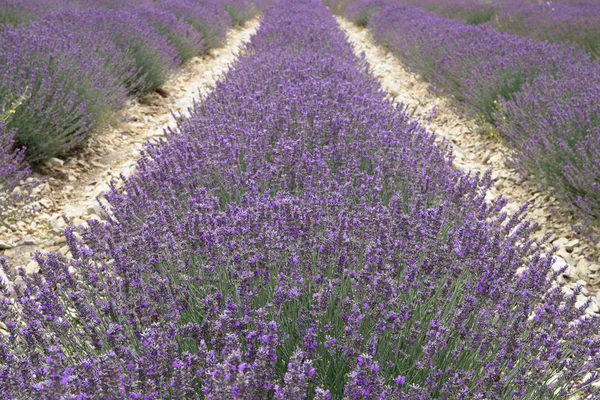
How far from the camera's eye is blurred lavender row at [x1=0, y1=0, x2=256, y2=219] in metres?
3.85

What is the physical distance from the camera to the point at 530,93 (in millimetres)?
4379

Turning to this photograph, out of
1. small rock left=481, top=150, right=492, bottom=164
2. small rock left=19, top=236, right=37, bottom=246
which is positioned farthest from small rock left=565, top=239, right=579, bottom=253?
small rock left=19, top=236, right=37, bottom=246

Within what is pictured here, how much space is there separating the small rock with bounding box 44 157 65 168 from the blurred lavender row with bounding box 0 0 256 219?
3.1 inches

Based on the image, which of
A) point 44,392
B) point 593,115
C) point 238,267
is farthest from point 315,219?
point 593,115

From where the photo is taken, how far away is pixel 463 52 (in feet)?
20.4

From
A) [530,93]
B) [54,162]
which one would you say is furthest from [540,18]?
→ [54,162]

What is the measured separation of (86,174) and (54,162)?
283mm

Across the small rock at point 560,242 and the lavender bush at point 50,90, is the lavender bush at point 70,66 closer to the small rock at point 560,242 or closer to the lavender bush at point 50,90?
the lavender bush at point 50,90

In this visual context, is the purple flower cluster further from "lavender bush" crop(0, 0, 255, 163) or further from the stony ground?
"lavender bush" crop(0, 0, 255, 163)

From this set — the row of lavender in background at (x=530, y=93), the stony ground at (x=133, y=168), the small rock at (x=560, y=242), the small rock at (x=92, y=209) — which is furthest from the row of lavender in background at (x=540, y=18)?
the small rock at (x=92, y=209)

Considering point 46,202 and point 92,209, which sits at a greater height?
point 92,209

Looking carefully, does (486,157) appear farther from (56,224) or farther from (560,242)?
(56,224)

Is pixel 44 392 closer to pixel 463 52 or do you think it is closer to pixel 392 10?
pixel 463 52

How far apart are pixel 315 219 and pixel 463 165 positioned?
295 centimetres
